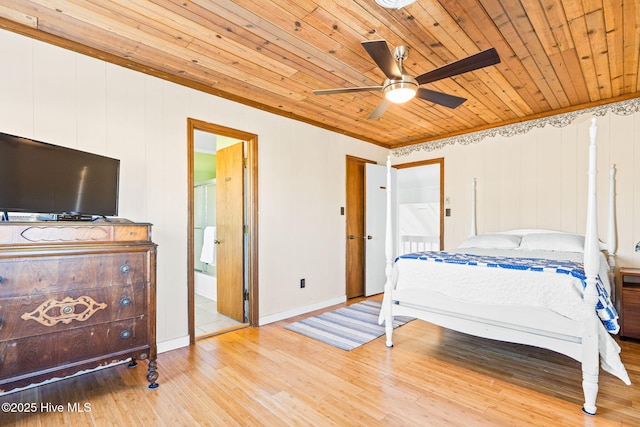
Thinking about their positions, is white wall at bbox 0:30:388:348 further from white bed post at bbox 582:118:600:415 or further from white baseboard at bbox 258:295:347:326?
white bed post at bbox 582:118:600:415

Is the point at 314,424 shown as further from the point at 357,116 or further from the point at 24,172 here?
the point at 357,116

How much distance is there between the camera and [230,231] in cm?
388

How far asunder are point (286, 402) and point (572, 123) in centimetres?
428

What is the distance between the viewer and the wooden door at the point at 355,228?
480cm

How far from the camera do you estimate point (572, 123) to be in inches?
150

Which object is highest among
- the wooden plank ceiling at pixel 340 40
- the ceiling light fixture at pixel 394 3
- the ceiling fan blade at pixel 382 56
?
the wooden plank ceiling at pixel 340 40

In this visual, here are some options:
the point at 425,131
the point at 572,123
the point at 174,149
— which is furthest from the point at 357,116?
the point at 572,123

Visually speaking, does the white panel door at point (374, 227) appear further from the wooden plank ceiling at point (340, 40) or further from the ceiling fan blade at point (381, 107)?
the ceiling fan blade at point (381, 107)

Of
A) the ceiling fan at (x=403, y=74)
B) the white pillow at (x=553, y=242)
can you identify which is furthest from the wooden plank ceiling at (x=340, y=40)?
the white pillow at (x=553, y=242)

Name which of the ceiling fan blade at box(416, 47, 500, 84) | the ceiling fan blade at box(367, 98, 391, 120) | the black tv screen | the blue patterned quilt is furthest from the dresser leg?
the ceiling fan blade at box(416, 47, 500, 84)

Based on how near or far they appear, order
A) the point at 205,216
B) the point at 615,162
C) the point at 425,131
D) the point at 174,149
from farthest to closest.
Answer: the point at 205,216, the point at 425,131, the point at 615,162, the point at 174,149

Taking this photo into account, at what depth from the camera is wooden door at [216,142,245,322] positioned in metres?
3.73

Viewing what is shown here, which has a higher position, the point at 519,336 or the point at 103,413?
the point at 519,336

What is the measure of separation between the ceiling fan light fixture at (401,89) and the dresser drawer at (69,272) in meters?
2.09
